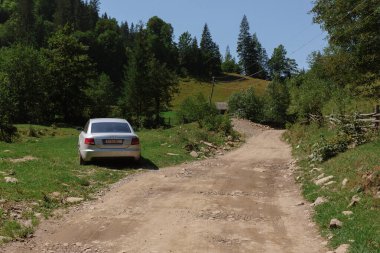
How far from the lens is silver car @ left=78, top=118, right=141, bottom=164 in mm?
14641

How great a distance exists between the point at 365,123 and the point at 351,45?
6.26 metres

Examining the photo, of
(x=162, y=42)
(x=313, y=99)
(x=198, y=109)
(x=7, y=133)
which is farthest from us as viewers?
(x=162, y=42)

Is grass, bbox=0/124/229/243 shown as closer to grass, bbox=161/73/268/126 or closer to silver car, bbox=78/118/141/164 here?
silver car, bbox=78/118/141/164

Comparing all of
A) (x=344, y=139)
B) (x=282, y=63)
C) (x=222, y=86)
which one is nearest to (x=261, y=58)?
(x=282, y=63)

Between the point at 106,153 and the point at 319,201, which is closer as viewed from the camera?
the point at 319,201

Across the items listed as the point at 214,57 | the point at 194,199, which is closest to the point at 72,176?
the point at 194,199

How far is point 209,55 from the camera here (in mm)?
141875

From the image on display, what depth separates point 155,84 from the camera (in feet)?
234

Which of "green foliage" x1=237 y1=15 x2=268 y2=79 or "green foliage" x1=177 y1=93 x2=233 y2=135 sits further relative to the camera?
"green foliage" x1=237 y1=15 x2=268 y2=79

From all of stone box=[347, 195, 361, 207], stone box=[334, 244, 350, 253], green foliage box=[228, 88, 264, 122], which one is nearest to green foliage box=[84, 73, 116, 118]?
green foliage box=[228, 88, 264, 122]

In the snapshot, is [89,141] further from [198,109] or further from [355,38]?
[198,109]

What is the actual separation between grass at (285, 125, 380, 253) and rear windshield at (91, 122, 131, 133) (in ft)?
20.8

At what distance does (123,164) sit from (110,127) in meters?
1.42

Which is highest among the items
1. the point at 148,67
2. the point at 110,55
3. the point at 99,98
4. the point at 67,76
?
the point at 110,55
